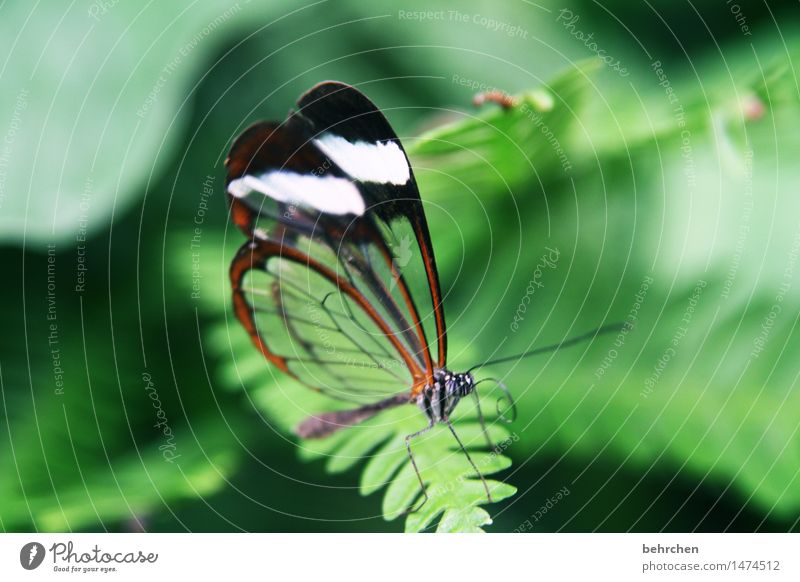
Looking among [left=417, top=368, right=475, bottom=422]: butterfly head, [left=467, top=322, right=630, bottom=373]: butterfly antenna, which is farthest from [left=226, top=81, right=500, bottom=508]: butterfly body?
[left=467, top=322, right=630, bottom=373]: butterfly antenna

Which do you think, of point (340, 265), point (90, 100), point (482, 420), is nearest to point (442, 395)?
point (482, 420)

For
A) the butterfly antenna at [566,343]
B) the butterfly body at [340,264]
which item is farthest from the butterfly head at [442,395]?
the butterfly antenna at [566,343]

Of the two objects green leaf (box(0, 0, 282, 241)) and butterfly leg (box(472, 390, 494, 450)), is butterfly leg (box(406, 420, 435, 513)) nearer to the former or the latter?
butterfly leg (box(472, 390, 494, 450))

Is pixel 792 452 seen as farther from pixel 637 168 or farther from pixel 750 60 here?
pixel 750 60

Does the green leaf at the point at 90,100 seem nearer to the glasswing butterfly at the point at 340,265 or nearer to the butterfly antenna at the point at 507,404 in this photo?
the glasswing butterfly at the point at 340,265

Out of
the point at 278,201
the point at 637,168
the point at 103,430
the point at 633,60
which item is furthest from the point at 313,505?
the point at 633,60

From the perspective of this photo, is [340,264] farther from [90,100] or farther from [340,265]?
[90,100]

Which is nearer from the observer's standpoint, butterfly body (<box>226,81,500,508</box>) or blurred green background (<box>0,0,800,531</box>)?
butterfly body (<box>226,81,500,508</box>)

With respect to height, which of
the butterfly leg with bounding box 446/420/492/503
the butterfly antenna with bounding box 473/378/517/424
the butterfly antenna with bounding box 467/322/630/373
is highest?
the butterfly antenna with bounding box 467/322/630/373
